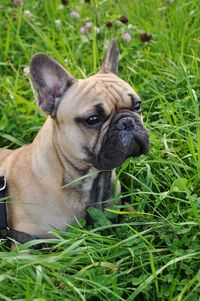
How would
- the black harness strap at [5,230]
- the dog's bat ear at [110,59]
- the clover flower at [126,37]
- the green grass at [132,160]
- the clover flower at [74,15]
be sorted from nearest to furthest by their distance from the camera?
the green grass at [132,160] → the black harness strap at [5,230] → the dog's bat ear at [110,59] → the clover flower at [126,37] → the clover flower at [74,15]

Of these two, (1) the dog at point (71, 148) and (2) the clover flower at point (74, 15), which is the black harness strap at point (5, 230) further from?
(2) the clover flower at point (74, 15)

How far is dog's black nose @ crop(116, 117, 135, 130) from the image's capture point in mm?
2619

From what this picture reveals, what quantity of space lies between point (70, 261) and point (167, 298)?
38cm

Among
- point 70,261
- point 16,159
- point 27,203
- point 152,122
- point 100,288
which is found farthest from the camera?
point 152,122

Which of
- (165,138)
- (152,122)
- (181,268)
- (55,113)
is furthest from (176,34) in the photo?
(181,268)

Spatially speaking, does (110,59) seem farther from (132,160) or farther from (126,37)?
(126,37)

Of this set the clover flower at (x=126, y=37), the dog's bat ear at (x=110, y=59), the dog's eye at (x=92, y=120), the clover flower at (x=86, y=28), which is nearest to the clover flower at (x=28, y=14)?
the clover flower at (x=86, y=28)

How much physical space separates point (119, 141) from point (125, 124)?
72mm

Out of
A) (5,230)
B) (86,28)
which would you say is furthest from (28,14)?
(5,230)

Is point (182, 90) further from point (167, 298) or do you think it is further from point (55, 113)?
point (167, 298)

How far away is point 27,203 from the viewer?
2721 mm

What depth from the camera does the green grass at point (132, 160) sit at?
2314mm

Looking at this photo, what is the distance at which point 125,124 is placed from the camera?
8.61ft

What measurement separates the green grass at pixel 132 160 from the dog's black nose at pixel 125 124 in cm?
30
